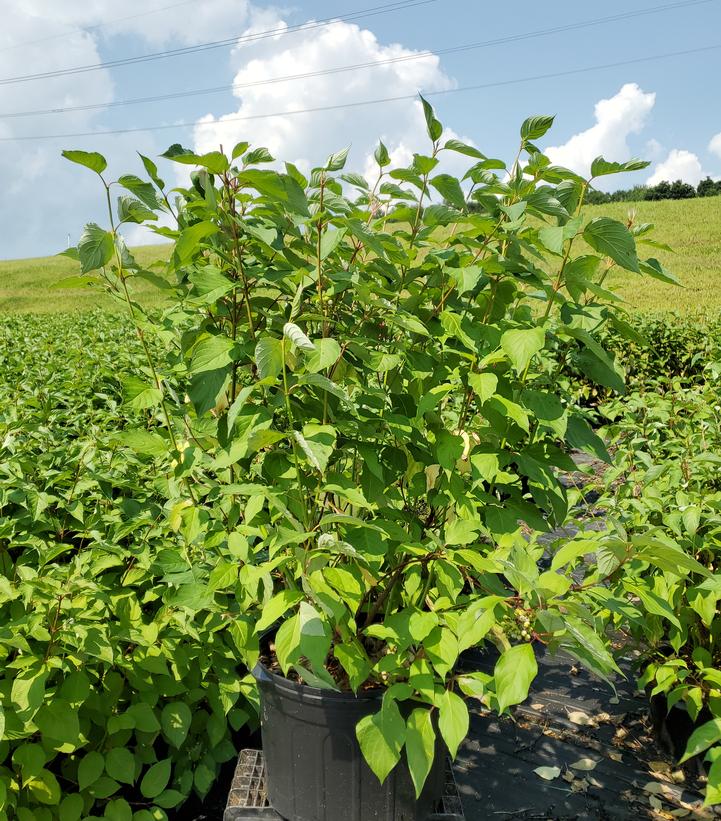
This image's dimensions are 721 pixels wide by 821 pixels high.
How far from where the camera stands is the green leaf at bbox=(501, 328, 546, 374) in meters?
1.17

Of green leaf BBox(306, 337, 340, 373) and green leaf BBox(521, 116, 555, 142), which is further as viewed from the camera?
green leaf BBox(521, 116, 555, 142)

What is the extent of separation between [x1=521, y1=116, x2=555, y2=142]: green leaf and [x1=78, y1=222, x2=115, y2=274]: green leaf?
2.84ft

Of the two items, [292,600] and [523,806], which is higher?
[292,600]

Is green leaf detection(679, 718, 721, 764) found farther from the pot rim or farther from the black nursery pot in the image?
the pot rim

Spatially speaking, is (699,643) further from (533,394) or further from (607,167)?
(607,167)

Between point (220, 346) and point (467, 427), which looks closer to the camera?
point (220, 346)

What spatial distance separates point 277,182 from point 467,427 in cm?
67

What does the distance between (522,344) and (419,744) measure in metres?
0.80

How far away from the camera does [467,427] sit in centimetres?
150

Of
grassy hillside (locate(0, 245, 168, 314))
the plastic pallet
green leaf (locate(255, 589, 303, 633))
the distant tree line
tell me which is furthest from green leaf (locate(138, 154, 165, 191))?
the distant tree line

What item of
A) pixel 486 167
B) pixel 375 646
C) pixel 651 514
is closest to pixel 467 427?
pixel 486 167

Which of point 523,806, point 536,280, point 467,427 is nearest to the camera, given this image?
point 536,280

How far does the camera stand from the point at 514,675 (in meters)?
1.15

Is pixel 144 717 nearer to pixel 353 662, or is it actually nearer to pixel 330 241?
pixel 353 662
